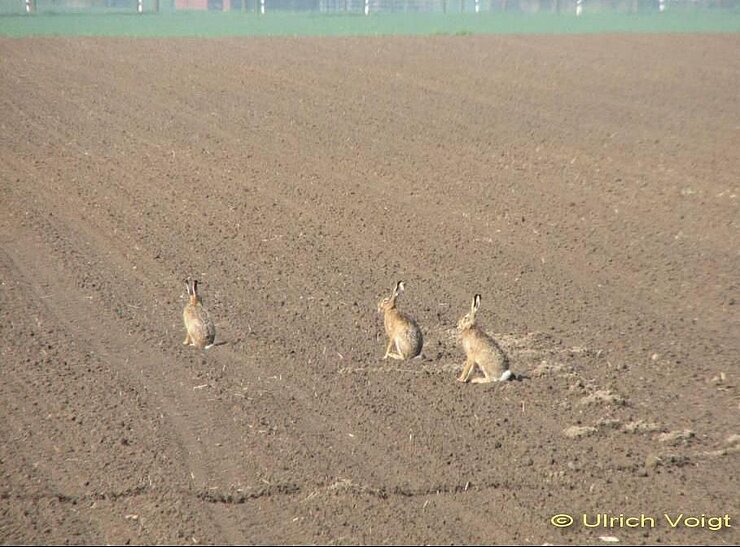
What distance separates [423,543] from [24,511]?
8.17ft

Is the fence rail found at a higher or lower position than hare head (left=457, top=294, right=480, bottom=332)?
lower

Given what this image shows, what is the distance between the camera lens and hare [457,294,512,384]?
1033 cm

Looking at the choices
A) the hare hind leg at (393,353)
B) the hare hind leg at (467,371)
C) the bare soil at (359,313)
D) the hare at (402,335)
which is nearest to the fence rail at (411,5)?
the bare soil at (359,313)

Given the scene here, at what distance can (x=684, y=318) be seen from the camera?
13258mm

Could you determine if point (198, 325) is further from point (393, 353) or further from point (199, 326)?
point (393, 353)

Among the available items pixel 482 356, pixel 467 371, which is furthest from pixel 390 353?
pixel 482 356

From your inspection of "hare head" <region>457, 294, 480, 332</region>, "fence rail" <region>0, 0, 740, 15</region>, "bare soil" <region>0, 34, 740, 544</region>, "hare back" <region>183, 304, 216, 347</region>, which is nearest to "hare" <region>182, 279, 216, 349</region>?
"hare back" <region>183, 304, 216, 347</region>

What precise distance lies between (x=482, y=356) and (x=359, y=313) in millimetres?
2725

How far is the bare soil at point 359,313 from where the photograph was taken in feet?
27.5

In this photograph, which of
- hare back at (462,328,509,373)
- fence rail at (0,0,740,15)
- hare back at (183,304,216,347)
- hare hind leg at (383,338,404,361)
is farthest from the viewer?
fence rail at (0,0,740,15)

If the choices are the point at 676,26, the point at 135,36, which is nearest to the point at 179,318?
the point at 135,36

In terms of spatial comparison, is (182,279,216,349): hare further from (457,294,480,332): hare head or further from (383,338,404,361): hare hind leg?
(457,294,480,332): hare head

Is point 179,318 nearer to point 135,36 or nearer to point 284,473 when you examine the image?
point 284,473

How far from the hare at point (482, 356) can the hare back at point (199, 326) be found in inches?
91.5
